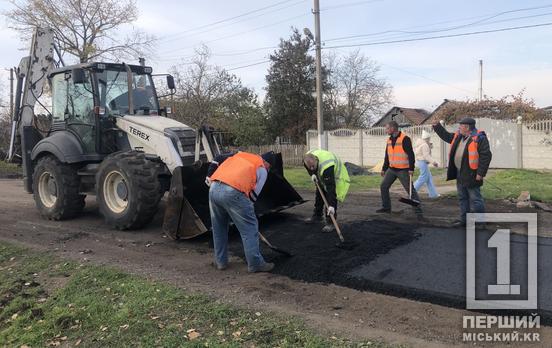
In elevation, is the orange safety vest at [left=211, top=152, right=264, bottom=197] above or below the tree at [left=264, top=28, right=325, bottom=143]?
below

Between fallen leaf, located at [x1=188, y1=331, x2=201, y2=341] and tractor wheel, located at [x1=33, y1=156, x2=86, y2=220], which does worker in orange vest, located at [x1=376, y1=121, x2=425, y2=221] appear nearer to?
fallen leaf, located at [x1=188, y1=331, x2=201, y2=341]

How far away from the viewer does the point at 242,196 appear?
5.36 m

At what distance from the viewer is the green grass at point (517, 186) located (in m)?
9.89

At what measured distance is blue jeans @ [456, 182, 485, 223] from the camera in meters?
7.00

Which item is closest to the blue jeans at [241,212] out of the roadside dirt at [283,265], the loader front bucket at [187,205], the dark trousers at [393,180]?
the roadside dirt at [283,265]

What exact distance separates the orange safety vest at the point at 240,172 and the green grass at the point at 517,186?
650cm

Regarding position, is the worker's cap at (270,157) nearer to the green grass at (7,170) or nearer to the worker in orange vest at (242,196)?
the worker in orange vest at (242,196)

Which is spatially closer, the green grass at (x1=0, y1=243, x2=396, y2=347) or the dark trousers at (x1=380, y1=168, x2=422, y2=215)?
the green grass at (x1=0, y1=243, x2=396, y2=347)

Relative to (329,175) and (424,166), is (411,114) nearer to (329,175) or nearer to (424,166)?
(424,166)

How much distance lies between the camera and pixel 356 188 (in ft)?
43.1

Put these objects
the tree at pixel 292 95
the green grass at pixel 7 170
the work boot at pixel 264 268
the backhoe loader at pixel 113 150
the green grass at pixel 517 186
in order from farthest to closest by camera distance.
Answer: the tree at pixel 292 95
the green grass at pixel 7 170
the green grass at pixel 517 186
the backhoe loader at pixel 113 150
the work boot at pixel 264 268

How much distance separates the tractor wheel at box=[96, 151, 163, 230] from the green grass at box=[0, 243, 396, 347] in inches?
65.7

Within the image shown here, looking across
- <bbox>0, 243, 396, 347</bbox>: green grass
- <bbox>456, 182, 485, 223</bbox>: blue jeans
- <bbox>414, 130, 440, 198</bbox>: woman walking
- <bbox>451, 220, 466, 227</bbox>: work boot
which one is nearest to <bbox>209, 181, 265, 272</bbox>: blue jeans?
<bbox>0, 243, 396, 347</bbox>: green grass

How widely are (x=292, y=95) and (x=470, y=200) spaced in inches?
1147
